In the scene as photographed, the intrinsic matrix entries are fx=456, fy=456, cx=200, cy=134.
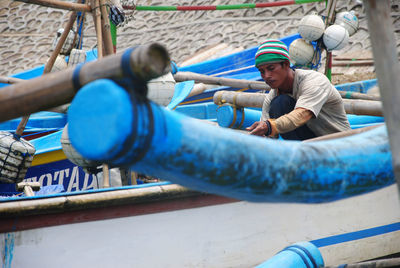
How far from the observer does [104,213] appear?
2.40 metres

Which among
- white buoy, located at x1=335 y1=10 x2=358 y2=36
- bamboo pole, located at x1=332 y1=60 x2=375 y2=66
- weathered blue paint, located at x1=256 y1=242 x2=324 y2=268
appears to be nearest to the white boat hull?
weathered blue paint, located at x1=256 y1=242 x2=324 y2=268

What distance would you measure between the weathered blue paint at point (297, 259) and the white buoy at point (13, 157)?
1.85 m

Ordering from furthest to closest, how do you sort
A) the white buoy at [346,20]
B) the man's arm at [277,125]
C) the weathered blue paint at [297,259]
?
the white buoy at [346,20], the man's arm at [277,125], the weathered blue paint at [297,259]

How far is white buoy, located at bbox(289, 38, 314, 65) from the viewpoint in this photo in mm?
4223

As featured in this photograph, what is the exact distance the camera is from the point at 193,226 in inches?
101

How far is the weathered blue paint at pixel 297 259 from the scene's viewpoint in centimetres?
196

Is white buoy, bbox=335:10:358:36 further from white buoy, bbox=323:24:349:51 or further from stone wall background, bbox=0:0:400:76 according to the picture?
stone wall background, bbox=0:0:400:76

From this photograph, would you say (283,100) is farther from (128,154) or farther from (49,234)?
(128,154)

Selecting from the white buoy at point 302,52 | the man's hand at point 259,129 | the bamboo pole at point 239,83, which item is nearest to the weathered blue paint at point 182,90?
the bamboo pole at point 239,83

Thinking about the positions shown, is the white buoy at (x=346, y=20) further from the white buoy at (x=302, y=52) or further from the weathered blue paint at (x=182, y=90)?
the weathered blue paint at (x=182, y=90)

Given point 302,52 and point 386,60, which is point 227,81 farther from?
point 386,60

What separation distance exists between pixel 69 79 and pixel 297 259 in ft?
4.74

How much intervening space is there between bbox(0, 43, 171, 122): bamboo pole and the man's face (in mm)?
1899

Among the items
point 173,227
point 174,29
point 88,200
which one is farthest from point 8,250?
point 174,29
